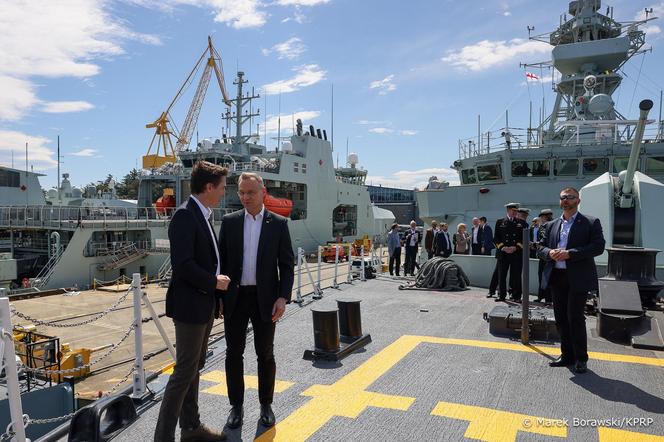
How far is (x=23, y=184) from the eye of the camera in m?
29.2

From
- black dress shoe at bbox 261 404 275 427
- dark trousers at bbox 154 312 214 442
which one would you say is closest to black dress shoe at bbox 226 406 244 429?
black dress shoe at bbox 261 404 275 427

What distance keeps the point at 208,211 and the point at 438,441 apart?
2.01 meters

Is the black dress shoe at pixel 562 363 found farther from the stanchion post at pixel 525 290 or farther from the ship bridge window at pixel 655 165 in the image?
the ship bridge window at pixel 655 165

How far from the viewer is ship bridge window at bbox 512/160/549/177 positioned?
14.8m

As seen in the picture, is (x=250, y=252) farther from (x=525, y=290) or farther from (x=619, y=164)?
(x=619, y=164)

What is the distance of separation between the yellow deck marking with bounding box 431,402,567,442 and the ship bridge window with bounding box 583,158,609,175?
43.6 feet

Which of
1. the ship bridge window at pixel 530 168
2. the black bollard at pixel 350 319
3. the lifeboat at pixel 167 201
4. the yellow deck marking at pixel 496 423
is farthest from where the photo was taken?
the lifeboat at pixel 167 201

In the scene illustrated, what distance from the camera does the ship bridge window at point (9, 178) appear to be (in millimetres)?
28266

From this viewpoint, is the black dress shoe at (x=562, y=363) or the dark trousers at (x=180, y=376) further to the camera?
the black dress shoe at (x=562, y=363)

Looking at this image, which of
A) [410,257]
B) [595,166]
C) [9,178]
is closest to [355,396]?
[410,257]

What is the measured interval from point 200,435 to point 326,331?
185cm

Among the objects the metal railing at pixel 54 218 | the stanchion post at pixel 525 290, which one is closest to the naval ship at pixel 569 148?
the stanchion post at pixel 525 290

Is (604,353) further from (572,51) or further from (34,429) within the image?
(572,51)

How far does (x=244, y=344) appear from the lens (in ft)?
10.1
